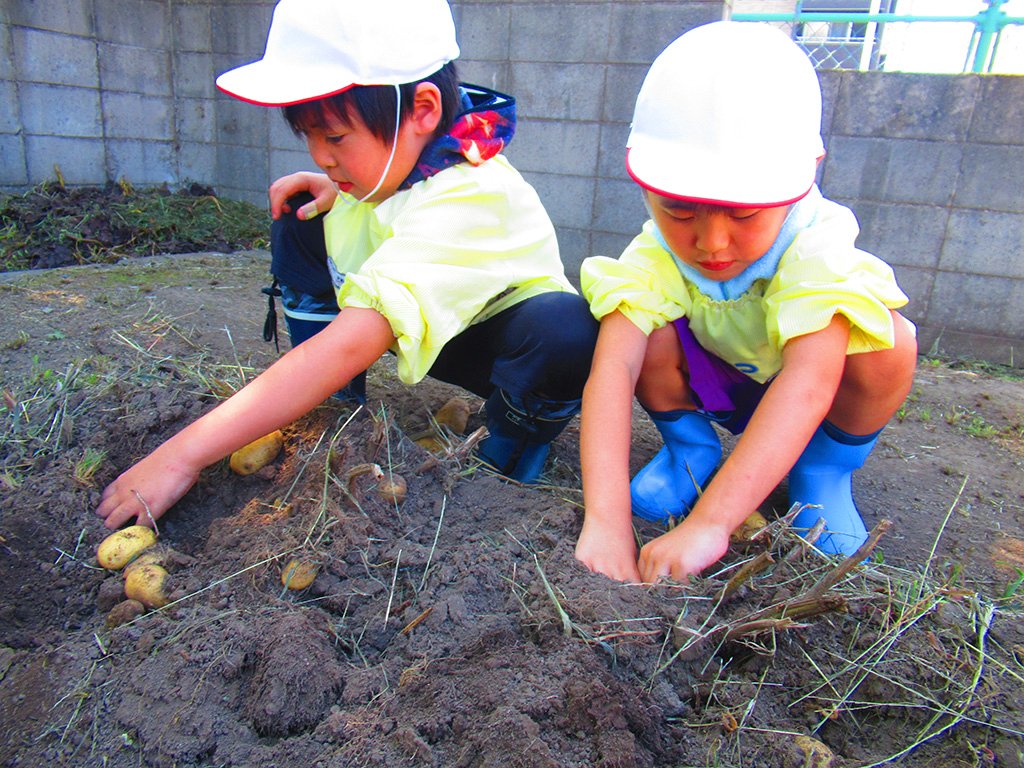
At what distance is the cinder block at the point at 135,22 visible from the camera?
14.8 ft

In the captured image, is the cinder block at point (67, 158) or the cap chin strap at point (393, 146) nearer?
the cap chin strap at point (393, 146)

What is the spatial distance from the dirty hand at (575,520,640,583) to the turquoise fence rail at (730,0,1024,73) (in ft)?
9.25

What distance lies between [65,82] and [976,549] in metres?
4.82

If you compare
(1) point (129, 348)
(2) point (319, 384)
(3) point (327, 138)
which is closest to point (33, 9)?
(1) point (129, 348)

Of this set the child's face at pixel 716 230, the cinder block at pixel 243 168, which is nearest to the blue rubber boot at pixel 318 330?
the child's face at pixel 716 230

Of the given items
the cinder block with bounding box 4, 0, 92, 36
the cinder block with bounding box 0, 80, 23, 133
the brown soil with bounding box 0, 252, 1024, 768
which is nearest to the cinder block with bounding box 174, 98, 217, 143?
the cinder block with bounding box 4, 0, 92, 36

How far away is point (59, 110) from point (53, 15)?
19.2 inches

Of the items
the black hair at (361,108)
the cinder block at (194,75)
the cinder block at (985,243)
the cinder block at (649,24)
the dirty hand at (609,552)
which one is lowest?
the dirty hand at (609,552)

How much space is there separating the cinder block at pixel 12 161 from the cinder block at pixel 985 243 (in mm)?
4585

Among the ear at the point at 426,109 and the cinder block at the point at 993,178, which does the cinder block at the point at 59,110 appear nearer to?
the ear at the point at 426,109

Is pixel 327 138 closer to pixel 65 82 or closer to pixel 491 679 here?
pixel 491 679

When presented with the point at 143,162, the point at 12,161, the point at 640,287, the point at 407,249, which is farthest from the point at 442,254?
the point at 143,162

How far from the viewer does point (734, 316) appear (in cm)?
169

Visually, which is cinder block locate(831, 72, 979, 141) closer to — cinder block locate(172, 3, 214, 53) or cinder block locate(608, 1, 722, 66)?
cinder block locate(608, 1, 722, 66)
